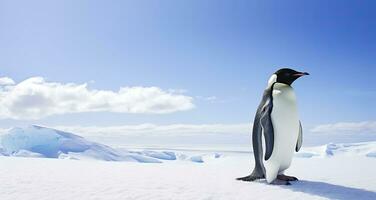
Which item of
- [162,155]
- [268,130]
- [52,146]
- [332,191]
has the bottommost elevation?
[332,191]

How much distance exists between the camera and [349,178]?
18.3 ft

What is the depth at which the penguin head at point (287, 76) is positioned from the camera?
5121 millimetres

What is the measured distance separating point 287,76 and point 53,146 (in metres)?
26.2

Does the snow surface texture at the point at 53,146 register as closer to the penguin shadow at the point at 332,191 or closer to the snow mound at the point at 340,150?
the snow mound at the point at 340,150

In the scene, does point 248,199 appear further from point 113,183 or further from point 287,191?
point 113,183

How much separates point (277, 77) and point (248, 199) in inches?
81.4

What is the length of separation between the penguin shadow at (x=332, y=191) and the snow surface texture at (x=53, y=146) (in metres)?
24.1

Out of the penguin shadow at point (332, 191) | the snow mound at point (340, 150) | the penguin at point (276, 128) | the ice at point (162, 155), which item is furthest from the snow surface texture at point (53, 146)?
the penguin shadow at point (332, 191)

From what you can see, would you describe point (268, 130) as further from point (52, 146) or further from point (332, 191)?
point (52, 146)

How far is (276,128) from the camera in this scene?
499 centimetres

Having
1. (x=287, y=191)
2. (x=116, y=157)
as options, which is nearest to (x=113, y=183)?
(x=287, y=191)

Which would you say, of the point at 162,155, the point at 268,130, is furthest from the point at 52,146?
the point at 268,130

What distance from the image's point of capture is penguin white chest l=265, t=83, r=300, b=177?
4.99 meters

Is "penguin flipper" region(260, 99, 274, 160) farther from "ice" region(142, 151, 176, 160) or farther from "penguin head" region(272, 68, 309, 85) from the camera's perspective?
"ice" region(142, 151, 176, 160)
